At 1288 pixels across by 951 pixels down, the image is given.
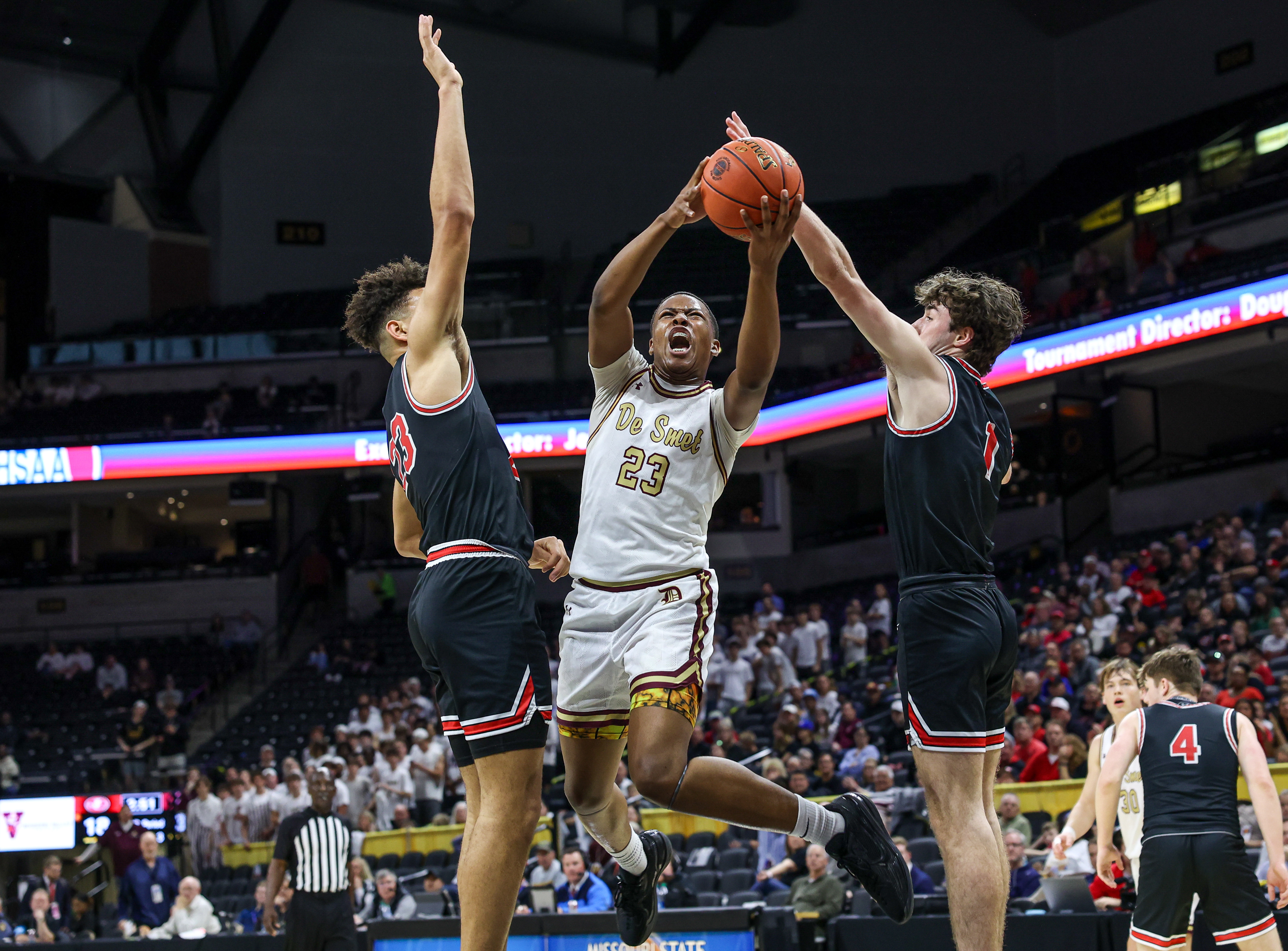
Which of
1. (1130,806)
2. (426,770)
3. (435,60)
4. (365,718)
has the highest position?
(435,60)

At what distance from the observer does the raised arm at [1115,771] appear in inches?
246

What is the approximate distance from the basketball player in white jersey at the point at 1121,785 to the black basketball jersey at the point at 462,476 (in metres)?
3.52

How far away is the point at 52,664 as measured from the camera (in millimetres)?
24219

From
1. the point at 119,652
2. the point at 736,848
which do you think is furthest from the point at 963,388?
the point at 119,652

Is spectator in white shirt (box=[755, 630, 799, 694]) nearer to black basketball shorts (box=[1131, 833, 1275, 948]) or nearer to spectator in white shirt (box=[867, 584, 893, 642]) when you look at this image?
spectator in white shirt (box=[867, 584, 893, 642])

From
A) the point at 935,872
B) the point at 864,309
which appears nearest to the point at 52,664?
the point at 935,872

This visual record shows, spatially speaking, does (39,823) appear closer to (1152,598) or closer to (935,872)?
(935,872)

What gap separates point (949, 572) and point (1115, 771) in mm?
2349

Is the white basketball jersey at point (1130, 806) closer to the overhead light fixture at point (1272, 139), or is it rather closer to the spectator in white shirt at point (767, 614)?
the spectator in white shirt at point (767, 614)

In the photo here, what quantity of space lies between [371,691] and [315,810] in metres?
12.9

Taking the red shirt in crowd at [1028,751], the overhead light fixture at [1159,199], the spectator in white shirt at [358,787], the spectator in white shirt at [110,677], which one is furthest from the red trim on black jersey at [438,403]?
the spectator in white shirt at [110,677]

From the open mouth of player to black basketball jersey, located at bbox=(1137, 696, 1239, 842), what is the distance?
2957 mm

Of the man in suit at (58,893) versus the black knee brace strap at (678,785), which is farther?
the man in suit at (58,893)

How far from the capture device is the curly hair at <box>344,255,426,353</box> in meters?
4.62
